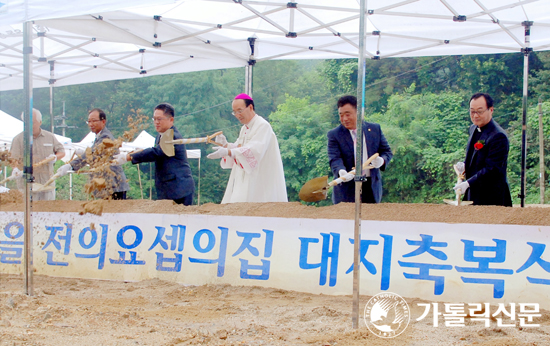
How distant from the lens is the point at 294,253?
4.05 meters

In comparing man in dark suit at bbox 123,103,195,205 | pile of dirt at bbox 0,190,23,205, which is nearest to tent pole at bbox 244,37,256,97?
man in dark suit at bbox 123,103,195,205

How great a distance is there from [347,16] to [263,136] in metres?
2.60

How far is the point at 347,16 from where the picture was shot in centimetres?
670

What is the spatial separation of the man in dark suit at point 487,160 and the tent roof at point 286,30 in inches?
79.8

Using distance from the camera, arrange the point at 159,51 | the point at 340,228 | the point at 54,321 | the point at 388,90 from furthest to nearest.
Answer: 1. the point at 388,90
2. the point at 159,51
3. the point at 340,228
4. the point at 54,321

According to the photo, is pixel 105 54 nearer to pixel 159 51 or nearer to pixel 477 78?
pixel 159 51

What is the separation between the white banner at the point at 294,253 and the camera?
3.49m

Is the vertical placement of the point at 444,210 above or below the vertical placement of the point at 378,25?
below

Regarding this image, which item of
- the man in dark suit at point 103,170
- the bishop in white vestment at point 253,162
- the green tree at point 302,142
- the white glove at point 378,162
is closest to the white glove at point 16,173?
the man in dark suit at point 103,170

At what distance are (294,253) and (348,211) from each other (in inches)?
22.0

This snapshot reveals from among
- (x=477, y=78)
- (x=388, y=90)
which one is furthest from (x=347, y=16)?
(x=388, y=90)

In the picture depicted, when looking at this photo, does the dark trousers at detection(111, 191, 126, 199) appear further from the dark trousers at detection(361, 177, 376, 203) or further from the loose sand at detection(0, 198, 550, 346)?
the dark trousers at detection(361, 177, 376, 203)

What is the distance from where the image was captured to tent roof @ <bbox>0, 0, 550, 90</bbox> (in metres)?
6.30

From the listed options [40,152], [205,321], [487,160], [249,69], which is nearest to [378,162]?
[487,160]
